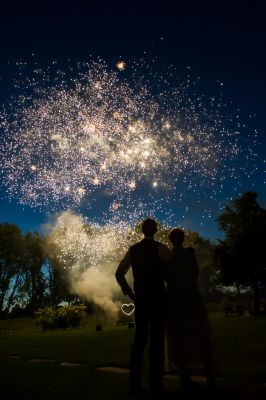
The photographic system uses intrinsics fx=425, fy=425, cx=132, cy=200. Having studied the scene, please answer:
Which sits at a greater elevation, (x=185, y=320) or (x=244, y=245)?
(x=244, y=245)

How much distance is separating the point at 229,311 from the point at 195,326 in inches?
1300

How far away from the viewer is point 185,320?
5.89 m

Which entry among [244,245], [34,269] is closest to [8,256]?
[34,269]

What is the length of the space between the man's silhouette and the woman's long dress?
53 centimetres

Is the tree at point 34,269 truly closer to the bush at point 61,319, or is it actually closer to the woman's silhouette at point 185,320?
the bush at point 61,319

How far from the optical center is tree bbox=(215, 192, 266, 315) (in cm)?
3412

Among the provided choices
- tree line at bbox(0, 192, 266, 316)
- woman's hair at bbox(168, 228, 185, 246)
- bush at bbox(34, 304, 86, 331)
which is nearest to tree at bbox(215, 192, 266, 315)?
tree line at bbox(0, 192, 266, 316)

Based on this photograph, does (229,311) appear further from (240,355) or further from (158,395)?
(158,395)

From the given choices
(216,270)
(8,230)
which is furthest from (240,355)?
(8,230)

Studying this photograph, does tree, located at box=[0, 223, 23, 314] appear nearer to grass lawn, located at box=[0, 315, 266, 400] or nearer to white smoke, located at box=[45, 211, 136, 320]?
white smoke, located at box=[45, 211, 136, 320]

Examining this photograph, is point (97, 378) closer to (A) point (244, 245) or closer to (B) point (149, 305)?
(B) point (149, 305)

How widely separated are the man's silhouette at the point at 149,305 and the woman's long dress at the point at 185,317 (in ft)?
1.74

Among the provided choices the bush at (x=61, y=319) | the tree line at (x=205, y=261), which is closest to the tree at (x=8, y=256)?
the tree line at (x=205, y=261)

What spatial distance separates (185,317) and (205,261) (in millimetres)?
33985
